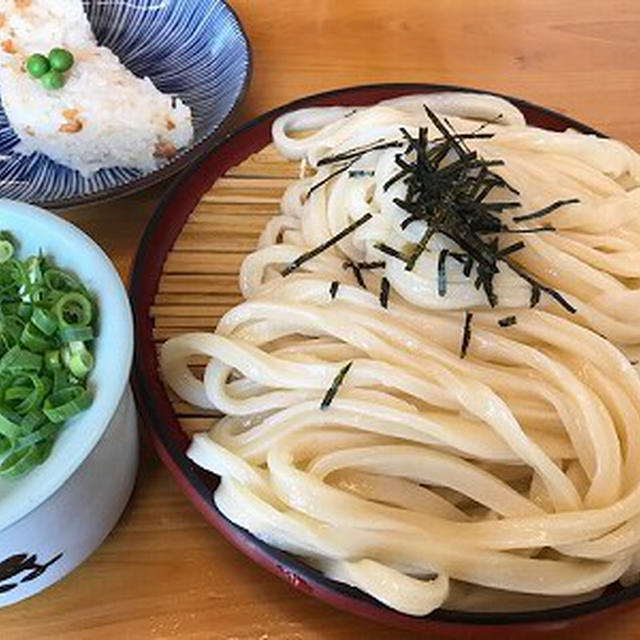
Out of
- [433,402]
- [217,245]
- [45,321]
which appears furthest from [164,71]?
[433,402]

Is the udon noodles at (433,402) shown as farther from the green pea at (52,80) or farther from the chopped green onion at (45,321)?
the green pea at (52,80)

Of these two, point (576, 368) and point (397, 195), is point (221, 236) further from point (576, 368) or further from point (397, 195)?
point (576, 368)

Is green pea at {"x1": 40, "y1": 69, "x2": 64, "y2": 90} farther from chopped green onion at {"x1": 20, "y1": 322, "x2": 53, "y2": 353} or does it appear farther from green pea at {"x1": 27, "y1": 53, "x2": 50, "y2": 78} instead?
chopped green onion at {"x1": 20, "y1": 322, "x2": 53, "y2": 353}

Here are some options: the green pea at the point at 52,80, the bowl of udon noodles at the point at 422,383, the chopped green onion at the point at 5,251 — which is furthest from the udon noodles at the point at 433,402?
Answer: the green pea at the point at 52,80

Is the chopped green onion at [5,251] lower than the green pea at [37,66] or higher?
lower

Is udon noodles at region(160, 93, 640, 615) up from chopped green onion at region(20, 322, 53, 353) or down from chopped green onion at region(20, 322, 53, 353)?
down

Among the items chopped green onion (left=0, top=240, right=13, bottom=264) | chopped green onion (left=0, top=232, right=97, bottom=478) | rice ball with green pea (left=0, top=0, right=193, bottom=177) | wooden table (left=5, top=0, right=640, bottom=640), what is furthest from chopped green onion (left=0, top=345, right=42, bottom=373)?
rice ball with green pea (left=0, top=0, right=193, bottom=177)
